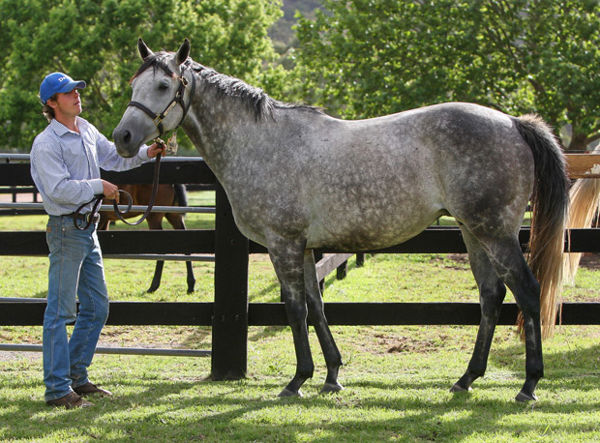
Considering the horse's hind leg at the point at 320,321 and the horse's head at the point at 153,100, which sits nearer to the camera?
the horse's head at the point at 153,100

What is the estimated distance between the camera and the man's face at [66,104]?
4.12m

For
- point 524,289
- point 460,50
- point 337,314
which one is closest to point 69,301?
point 337,314

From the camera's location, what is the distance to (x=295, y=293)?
14.9ft

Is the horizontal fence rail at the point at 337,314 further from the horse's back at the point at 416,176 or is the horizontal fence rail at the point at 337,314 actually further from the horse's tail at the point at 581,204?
the horse's back at the point at 416,176

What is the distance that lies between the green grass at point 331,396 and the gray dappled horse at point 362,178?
1.03ft

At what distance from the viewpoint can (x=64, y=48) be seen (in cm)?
2406

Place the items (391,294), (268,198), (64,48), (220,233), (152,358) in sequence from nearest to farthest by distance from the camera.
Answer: (268,198)
(220,233)
(152,358)
(391,294)
(64,48)

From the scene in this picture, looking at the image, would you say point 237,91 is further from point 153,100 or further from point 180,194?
point 180,194

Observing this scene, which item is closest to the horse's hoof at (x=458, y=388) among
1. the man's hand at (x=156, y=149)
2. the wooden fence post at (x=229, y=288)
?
the wooden fence post at (x=229, y=288)

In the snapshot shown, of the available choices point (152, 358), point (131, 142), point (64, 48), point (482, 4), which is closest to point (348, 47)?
point (482, 4)

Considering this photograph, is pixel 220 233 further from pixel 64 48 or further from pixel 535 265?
pixel 64 48

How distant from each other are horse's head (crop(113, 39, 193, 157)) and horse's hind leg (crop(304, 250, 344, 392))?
130 cm

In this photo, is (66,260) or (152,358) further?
(152,358)

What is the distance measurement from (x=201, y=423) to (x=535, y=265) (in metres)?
2.38
